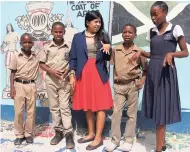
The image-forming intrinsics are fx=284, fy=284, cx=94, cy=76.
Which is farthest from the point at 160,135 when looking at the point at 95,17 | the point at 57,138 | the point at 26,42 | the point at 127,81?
the point at 26,42

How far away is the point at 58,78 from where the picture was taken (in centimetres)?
349

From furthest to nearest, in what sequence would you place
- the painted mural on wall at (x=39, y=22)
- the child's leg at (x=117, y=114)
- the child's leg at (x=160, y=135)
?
1. the painted mural on wall at (x=39, y=22)
2. the child's leg at (x=117, y=114)
3. the child's leg at (x=160, y=135)

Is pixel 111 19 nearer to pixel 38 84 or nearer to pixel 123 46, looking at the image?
pixel 123 46

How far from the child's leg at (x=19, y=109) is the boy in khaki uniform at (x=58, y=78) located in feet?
1.13

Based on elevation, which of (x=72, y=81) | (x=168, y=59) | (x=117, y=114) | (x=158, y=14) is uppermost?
(x=158, y=14)

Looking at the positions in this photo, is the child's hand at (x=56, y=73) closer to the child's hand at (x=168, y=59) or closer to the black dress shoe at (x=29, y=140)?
the black dress shoe at (x=29, y=140)

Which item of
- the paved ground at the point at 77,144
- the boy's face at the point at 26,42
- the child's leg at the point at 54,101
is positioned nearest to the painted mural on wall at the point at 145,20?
the paved ground at the point at 77,144

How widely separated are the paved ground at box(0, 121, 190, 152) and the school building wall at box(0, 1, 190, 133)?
0.56ft

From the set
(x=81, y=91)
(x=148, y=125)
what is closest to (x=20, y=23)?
(x=81, y=91)

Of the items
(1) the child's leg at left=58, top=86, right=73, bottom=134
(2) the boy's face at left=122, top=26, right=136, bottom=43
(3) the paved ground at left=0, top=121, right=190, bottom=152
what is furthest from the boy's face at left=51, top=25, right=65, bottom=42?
(3) the paved ground at left=0, top=121, right=190, bottom=152

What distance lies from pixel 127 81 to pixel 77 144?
1.03 meters

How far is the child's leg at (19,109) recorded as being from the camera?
3516mm

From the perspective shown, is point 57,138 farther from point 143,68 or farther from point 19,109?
point 143,68

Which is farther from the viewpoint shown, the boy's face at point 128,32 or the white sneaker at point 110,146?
the white sneaker at point 110,146
